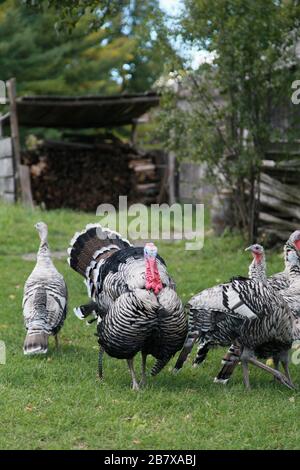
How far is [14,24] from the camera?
77.4 ft

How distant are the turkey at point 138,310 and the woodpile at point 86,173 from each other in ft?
39.7

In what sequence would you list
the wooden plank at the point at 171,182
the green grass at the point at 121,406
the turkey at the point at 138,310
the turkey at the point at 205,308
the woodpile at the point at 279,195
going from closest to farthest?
the green grass at the point at 121,406
the turkey at the point at 138,310
the turkey at the point at 205,308
the woodpile at the point at 279,195
the wooden plank at the point at 171,182

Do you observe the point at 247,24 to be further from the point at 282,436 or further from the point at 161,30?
the point at 282,436

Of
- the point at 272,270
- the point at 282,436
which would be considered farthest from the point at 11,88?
the point at 282,436

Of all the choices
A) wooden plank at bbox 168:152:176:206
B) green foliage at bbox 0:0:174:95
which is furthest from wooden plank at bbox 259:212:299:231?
green foliage at bbox 0:0:174:95

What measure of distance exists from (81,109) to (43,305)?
11512 millimetres

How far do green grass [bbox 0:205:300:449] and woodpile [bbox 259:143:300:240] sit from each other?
210 inches

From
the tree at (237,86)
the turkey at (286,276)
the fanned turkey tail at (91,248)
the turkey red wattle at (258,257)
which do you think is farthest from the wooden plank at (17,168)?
the turkey red wattle at (258,257)

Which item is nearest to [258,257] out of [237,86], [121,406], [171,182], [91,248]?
[91,248]

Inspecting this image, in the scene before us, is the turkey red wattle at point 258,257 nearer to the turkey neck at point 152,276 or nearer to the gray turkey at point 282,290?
the gray turkey at point 282,290

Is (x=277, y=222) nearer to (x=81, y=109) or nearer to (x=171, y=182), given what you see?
(x=81, y=109)

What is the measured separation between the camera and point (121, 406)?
18.2 feet

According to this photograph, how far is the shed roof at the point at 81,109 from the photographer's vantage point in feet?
55.6

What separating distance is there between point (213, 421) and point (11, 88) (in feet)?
41.1
